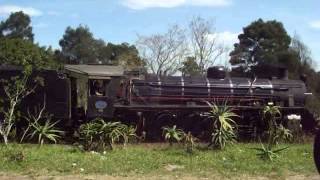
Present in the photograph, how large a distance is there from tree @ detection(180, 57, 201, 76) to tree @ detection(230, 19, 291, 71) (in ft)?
23.6

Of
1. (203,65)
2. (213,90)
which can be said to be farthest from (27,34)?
(213,90)

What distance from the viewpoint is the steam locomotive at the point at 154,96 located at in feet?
56.0

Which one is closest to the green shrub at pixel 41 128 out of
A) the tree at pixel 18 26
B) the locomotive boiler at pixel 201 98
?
the locomotive boiler at pixel 201 98

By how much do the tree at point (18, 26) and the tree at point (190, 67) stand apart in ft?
117

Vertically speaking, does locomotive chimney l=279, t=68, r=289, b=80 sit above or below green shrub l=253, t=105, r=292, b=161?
above

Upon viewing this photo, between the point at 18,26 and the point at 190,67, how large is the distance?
38901mm

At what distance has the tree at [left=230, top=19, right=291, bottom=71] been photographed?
47.2 meters

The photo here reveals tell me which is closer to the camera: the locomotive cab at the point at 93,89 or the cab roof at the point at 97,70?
the locomotive cab at the point at 93,89

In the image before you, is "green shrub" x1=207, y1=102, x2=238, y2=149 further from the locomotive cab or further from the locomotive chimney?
the locomotive chimney

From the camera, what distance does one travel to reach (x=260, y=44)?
50438 mm

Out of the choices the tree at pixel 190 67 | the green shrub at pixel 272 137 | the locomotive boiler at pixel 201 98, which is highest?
the tree at pixel 190 67

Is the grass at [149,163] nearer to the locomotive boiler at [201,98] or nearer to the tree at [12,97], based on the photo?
the tree at [12,97]

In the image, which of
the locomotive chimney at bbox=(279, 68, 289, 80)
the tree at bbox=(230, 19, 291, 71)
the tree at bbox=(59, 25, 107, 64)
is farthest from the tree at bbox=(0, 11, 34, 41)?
the locomotive chimney at bbox=(279, 68, 289, 80)

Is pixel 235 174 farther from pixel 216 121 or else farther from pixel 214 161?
pixel 216 121
